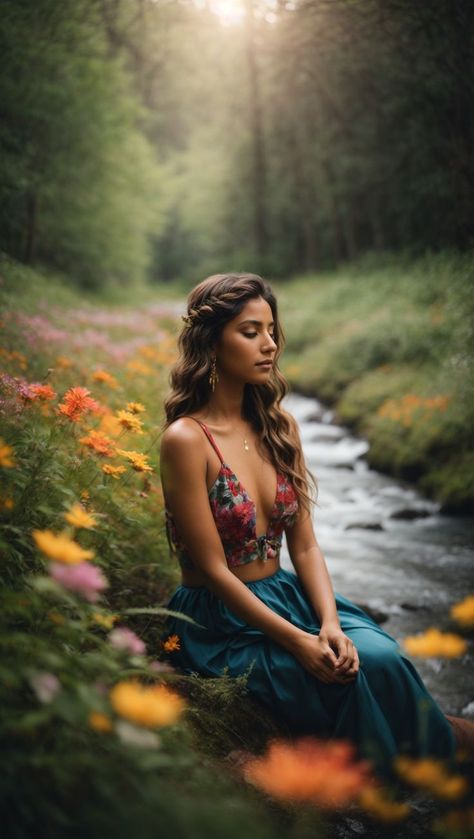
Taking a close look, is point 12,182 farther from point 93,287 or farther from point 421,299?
point 93,287

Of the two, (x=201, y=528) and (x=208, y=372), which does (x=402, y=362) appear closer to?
(x=208, y=372)

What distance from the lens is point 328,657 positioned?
1.91 m

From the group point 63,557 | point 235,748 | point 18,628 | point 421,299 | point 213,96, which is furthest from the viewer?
point 213,96

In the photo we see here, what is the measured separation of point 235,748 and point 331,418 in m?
8.13

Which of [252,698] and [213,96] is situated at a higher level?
[213,96]

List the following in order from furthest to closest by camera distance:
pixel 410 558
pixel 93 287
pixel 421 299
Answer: pixel 93 287, pixel 421 299, pixel 410 558

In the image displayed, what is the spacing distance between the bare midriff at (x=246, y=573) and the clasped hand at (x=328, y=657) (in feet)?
1.19

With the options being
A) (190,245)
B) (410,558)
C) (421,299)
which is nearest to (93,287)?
(421,299)

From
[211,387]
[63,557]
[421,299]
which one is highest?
[421,299]

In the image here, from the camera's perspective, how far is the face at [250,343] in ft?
7.55

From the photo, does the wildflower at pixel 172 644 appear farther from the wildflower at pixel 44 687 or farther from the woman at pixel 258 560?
the wildflower at pixel 44 687

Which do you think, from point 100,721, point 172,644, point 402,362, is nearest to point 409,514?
point 172,644

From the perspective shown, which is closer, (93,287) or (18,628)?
(18,628)

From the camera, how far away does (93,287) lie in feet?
52.6
